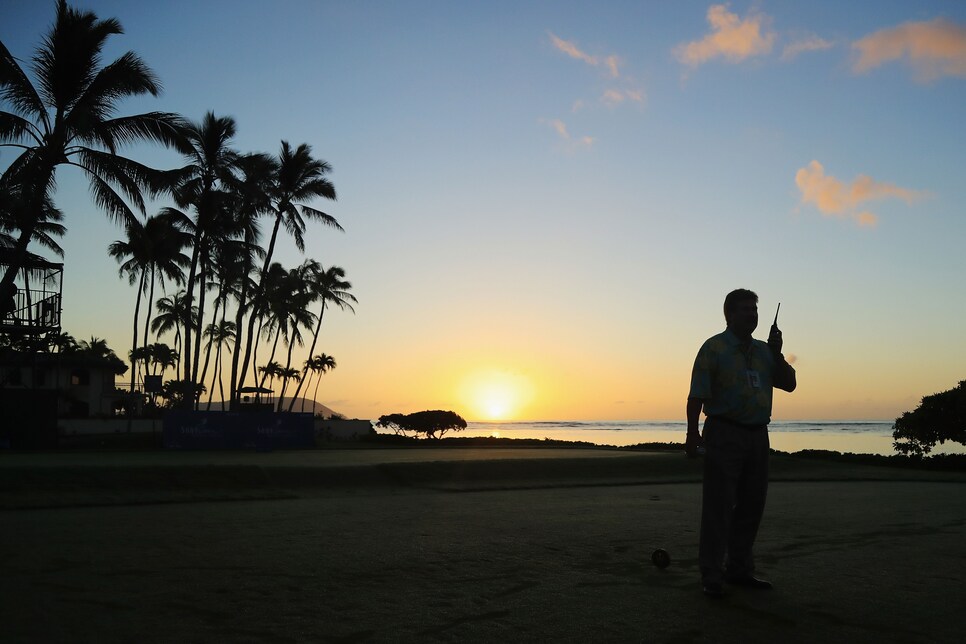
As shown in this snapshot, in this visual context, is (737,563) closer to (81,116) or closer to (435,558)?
(435,558)

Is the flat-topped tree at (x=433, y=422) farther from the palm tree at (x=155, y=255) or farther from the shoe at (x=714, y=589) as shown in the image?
the shoe at (x=714, y=589)

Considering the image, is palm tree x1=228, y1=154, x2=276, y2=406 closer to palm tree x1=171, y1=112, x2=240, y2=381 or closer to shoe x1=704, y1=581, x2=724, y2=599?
palm tree x1=171, y1=112, x2=240, y2=381

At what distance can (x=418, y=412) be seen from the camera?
49.2 meters

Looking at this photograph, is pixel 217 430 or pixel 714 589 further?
pixel 217 430

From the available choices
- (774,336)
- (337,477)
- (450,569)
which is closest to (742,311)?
(774,336)

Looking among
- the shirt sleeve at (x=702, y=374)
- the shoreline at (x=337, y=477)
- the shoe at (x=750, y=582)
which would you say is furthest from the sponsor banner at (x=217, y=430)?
the shoe at (x=750, y=582)

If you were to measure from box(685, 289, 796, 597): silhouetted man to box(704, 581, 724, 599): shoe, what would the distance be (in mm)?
307

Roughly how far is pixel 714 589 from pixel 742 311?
1937mm

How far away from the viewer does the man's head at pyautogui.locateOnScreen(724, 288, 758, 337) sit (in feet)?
18.6

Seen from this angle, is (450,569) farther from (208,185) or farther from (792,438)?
(792,438)

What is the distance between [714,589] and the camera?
5.00m

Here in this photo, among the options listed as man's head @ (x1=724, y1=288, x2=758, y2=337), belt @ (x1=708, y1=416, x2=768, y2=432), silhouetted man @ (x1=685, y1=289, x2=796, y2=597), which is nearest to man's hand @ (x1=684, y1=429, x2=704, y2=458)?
silhouetted man @ (x1=685, y1=289, x2=796, y2=597)

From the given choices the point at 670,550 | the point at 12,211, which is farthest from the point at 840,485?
the point at 12,211

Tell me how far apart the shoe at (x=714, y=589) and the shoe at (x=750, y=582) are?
0.37 metres
